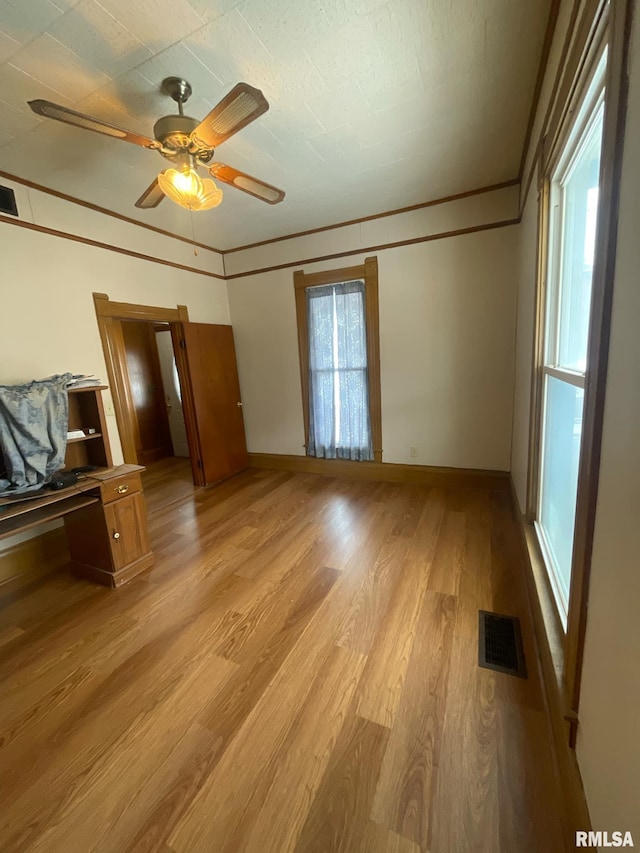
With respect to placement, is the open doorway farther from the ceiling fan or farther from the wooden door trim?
the ceiling fan

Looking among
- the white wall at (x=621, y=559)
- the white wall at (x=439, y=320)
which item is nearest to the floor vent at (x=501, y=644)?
the white wall at (x=621, y=559)

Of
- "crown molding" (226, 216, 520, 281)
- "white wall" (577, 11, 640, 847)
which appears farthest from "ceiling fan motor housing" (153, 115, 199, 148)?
"crown molding" (226, 216, 520, 281)

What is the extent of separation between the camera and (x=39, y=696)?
4.73 feet

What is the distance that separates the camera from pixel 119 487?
220cm

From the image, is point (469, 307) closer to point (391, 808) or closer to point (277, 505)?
point (277, 505)

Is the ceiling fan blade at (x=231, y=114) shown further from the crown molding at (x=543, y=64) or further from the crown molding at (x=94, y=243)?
the crown molding at (x=94, y=243)

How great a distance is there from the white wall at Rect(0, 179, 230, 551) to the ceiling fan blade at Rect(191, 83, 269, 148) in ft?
5.75

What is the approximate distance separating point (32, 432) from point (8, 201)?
1.70m

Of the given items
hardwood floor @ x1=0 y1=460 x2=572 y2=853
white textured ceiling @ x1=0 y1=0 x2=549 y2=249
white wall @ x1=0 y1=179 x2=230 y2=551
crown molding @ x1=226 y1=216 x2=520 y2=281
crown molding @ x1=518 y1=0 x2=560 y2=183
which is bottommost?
hardwood floor @ x1=0 y1=460 x2=572 y2=853

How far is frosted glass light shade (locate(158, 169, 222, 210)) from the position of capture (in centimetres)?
165

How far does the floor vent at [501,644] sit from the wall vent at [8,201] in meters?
3.97

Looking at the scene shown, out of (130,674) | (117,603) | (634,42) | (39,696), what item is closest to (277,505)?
(117,603)

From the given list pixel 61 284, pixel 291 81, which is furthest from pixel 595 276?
pixel 61 284

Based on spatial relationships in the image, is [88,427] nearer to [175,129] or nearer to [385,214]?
[175,129]
